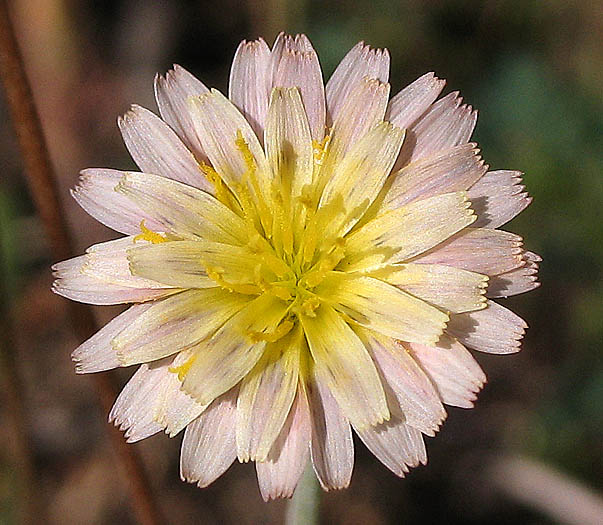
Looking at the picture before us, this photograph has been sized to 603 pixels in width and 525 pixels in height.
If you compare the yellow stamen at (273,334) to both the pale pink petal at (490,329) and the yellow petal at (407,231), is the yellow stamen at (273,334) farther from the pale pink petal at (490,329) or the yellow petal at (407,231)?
the pale pink petal at (490,329)

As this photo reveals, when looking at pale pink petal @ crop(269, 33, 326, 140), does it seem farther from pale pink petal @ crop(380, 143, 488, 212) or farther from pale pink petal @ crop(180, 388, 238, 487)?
pale pink petal @ crop(180, 388, 238, 487)

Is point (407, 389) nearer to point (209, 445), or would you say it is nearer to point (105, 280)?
point (209, 445)

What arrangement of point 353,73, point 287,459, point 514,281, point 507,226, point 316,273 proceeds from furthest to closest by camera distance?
1. point 507,226
2. point 316,273
3. point 353,73
4. point 514,281
5. point 287,459

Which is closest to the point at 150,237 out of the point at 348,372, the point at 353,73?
the point at 348,372

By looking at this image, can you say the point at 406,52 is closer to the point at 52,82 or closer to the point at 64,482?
the point at 52,82

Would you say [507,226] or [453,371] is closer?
[453,371]

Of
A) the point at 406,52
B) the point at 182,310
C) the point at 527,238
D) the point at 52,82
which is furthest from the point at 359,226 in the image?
the point at 52,82

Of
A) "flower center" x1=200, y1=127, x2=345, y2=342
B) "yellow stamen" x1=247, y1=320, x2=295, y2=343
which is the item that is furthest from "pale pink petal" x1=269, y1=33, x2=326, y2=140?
"yellow stamen" x1=247, y1=320, x2=295, y2=343

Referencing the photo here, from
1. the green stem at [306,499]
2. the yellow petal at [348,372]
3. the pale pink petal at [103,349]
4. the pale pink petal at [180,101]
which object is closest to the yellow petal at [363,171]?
the yellow petal at [348,372]
